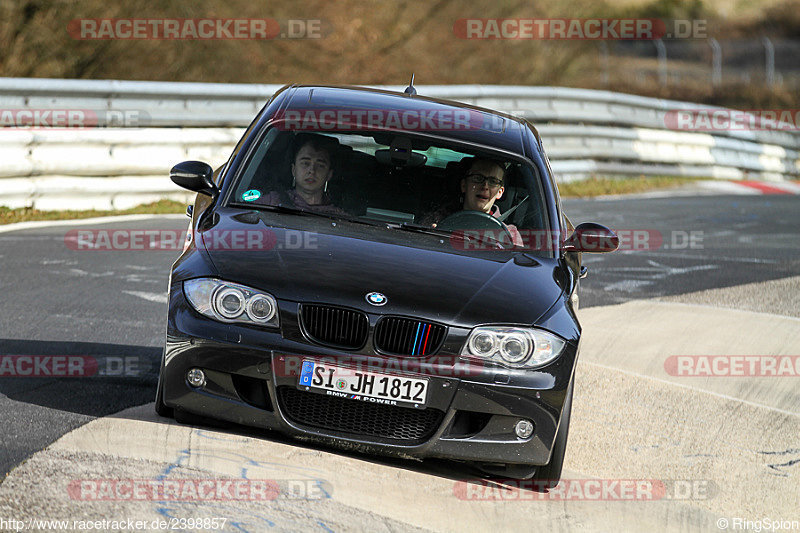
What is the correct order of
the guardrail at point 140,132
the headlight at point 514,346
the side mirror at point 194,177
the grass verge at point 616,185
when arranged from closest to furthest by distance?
the headlight at point 514,346 → the side mirror at point 194,177 → the guardrail at point 140,132 → the grass verge at point 616,185

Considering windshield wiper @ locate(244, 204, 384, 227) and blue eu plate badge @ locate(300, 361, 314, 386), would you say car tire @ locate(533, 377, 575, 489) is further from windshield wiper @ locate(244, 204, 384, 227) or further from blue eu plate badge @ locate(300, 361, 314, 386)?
windshield wiper @ locate(244, 204, 384, 227)

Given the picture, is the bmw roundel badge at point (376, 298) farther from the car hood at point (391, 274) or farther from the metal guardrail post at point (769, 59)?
the metal guardrail post at point (769, 59)

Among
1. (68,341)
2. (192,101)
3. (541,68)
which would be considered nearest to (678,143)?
(541,68)

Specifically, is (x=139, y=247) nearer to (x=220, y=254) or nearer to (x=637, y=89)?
(x=220, y=254)

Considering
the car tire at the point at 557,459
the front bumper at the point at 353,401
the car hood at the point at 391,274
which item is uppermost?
the car hood at the point at 391,274

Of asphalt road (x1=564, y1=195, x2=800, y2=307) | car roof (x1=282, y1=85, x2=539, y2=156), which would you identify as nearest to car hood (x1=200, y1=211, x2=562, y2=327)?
car roof (x1=282, y1=85, x2=539, y2=156)

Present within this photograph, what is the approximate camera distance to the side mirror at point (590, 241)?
5898 mm

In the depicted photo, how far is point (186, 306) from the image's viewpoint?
191 inches

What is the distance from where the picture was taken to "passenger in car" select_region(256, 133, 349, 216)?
579 centimetres

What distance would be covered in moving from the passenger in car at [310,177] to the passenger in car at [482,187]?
0.65 metres

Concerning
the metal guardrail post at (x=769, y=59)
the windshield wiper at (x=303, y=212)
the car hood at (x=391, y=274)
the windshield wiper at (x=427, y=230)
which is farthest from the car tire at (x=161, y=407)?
the metal guardrail post at (x=769, y=59)

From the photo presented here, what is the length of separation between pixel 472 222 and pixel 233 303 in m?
1.59

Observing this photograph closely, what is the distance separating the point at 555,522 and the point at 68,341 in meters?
3.38

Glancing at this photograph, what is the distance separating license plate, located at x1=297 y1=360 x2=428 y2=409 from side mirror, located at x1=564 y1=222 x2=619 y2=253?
1.53 meters
